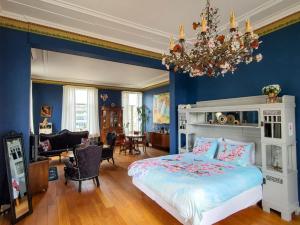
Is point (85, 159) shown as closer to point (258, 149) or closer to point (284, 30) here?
point (258, 149)

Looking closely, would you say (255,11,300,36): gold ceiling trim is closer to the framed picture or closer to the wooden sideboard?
the wooden sideboard

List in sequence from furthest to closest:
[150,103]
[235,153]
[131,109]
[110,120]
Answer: [131,109] → [150,103] → [110,120] → [235,153]

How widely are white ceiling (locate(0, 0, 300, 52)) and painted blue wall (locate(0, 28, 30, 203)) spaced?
0.43 meters

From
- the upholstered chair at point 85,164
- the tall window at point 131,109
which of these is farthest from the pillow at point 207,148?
the tall window at point 131,109

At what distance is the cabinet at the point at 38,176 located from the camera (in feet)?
11.2

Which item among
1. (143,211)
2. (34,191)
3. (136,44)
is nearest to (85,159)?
(34,191)

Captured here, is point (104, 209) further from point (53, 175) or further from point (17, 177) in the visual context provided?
point (53, 175)

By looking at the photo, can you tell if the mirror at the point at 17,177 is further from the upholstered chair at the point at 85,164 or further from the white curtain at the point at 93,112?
the white curtain at the point at 93,112

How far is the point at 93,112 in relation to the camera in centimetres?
800

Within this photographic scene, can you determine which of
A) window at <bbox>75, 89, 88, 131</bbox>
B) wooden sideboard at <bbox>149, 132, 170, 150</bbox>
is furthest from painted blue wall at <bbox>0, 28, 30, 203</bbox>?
wooden sideboard at <bbox>149, 132, 170, 150</bbox>

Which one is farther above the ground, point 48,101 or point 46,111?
point 48,101

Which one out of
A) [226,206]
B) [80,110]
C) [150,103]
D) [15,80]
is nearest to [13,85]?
[15,80]

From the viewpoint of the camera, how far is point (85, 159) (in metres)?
3.61

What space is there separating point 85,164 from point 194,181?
2.30 m
